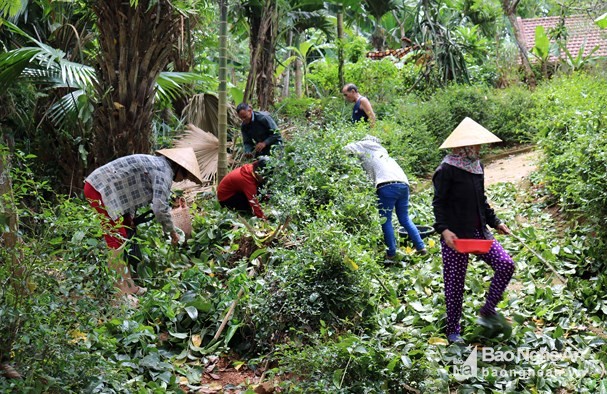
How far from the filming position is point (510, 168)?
11.2 m

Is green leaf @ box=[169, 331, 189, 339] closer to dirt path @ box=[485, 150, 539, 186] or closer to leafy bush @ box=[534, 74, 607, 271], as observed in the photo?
leafy bush @ box=[534, 74, 607, 271]

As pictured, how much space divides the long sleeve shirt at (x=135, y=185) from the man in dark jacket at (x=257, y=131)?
276 cm

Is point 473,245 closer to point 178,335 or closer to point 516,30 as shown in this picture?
point 178,335

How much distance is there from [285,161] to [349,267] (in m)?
3.21

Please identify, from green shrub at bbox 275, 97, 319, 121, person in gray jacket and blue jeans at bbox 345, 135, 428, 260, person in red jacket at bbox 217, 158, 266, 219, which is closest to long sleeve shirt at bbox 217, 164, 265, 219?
person in red jacket at bbox 217, 158, 266, 219

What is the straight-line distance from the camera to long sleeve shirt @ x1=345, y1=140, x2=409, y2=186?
7012mm

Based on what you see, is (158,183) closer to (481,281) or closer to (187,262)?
(187,262)

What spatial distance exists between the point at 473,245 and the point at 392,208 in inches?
87.5

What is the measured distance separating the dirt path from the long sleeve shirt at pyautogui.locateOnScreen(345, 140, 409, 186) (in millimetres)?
3398

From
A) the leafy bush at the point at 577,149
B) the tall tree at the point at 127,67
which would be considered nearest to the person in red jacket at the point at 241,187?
the tall tree at the point at 127,67

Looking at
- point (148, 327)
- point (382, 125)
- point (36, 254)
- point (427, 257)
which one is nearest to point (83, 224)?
point (36, 254)

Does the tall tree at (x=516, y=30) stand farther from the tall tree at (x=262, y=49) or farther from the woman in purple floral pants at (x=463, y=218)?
the woman in purple floral pants at (x=463, y=218)

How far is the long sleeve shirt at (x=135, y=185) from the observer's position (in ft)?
19.9

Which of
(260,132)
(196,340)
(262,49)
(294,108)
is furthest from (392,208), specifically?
(294,108)
